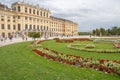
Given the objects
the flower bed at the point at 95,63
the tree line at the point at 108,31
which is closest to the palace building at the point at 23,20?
the tree line at the point at 108,31

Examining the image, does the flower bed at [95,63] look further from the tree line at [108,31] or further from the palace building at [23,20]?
the tree line at [108,31]

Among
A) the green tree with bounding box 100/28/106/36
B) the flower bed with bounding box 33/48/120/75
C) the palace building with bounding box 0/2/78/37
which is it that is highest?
the palace building with bounding box 0/2/78/37

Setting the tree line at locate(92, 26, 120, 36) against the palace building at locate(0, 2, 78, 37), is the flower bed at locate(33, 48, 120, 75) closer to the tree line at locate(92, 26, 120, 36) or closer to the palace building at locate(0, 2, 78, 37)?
the palace building at locate(0, 2, 78, 37)

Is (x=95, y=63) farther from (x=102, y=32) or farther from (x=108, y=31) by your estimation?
(x=108, y=31)

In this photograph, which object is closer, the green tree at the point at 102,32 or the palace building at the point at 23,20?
the palace building at the point at 23,20

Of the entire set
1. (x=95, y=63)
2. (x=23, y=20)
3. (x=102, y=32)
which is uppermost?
(x=23, y=20)

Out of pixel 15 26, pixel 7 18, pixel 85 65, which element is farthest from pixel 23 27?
pixel 85 65

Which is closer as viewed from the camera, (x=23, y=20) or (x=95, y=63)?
(x=95, y=63)

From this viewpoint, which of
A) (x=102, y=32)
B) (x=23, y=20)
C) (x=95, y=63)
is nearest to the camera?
(x=95, y=63)

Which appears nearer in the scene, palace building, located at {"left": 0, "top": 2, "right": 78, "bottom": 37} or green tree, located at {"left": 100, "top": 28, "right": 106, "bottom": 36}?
palace building, located at {"left": 0, "top": 2, "right": 78, "bottom": 37}

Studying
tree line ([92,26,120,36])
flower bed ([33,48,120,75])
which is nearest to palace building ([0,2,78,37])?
tree line ([92,26,120,36])

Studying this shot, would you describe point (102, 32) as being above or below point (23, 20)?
below

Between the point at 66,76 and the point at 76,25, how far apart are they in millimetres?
100314

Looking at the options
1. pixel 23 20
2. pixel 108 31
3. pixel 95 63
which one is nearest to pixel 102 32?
pixel 108 31
